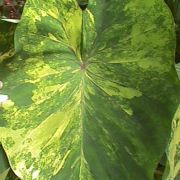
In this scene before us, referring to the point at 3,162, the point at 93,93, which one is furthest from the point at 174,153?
the point at 3,162

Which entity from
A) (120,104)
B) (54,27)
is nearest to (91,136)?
(120,104)

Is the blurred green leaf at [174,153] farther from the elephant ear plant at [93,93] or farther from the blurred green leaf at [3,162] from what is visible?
the blurred green leaf at [3,162]

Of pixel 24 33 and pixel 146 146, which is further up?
pixel 24 33

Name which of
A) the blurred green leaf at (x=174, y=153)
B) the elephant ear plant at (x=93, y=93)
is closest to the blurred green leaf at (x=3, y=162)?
the elephant ear plant at (x=93, y=93)

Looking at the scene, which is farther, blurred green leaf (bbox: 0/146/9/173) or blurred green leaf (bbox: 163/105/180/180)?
blurred green leaf (bbox: 0/146/9/173)

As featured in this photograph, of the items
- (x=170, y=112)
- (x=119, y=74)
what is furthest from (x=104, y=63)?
(x=170, y=112)

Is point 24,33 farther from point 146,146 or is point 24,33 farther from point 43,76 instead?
point 146,146

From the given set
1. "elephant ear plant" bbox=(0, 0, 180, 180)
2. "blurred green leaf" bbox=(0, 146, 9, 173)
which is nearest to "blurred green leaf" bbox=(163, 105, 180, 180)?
"elephant ear plant" bbox=(0, 0, 180, 180)

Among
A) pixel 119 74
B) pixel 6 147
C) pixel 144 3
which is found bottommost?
pixel 6 147

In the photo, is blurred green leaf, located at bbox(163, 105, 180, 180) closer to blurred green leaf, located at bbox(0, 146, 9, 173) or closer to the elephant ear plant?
the elephant ear plant
